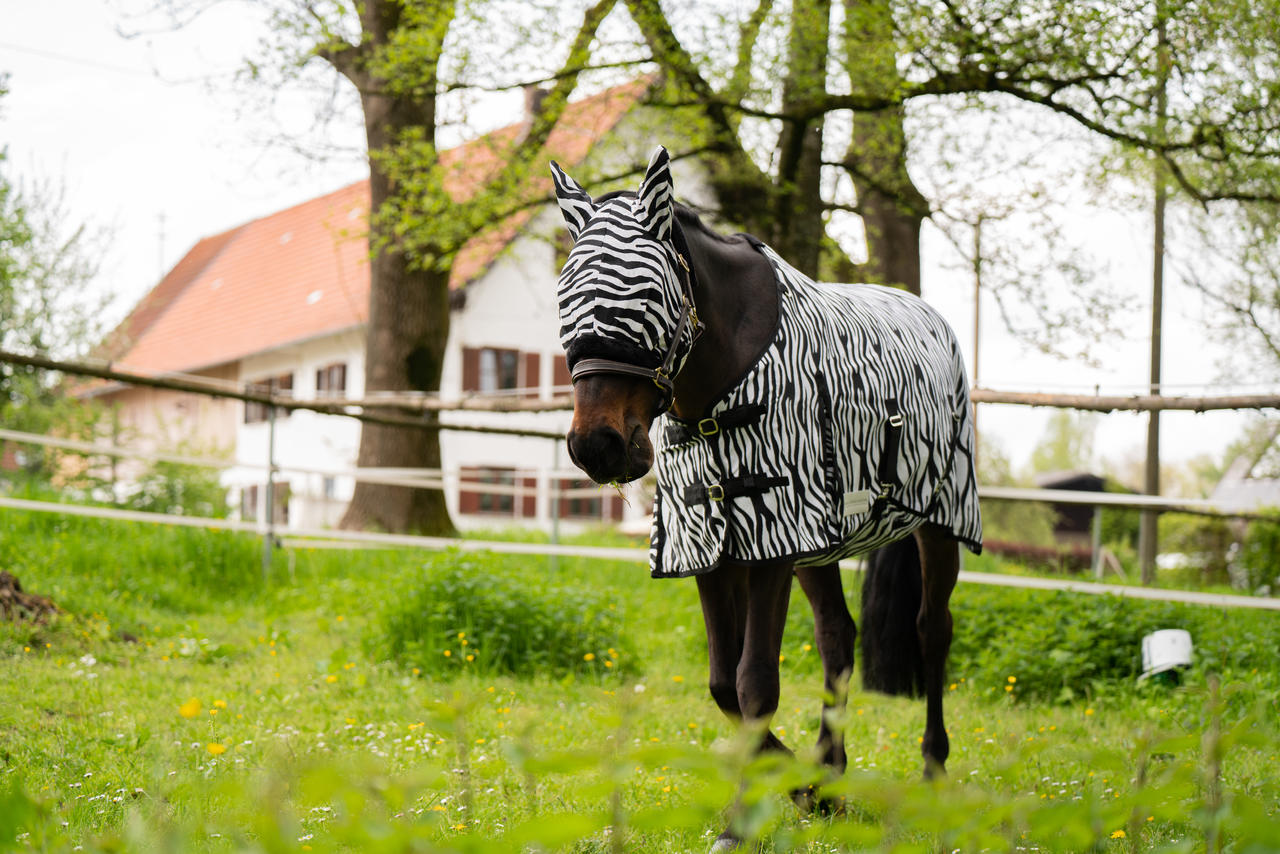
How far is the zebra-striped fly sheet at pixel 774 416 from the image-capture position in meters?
2.97

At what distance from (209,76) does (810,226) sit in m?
6.42

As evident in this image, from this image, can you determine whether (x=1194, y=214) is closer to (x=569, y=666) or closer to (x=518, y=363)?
(x=569, y=666)

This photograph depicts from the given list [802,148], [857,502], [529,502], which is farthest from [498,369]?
[857,502]

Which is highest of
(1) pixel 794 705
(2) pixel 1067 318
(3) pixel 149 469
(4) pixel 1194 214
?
(4) pixel 1194 214

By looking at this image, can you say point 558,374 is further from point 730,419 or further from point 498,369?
point 730,419

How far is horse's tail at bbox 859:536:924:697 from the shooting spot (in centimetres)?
522

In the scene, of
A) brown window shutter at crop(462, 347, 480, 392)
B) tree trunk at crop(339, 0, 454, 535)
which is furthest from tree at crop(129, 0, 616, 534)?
A: brown window shutter at crop(462, 347, 480, 392)

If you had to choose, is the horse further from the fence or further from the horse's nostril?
the fence

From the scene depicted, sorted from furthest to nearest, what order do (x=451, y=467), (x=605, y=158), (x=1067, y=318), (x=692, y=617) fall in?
1. (x=451, y=467)
2. (x=605, y=158)
3. (x=1067, y=318)
4. (x=692, y=617)

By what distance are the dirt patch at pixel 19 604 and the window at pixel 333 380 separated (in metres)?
18.0

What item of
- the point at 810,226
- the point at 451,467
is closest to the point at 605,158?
the point at 810,226

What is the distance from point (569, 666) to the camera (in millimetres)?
6273

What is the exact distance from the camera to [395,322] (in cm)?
1234

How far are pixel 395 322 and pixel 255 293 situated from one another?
19.2 meters
